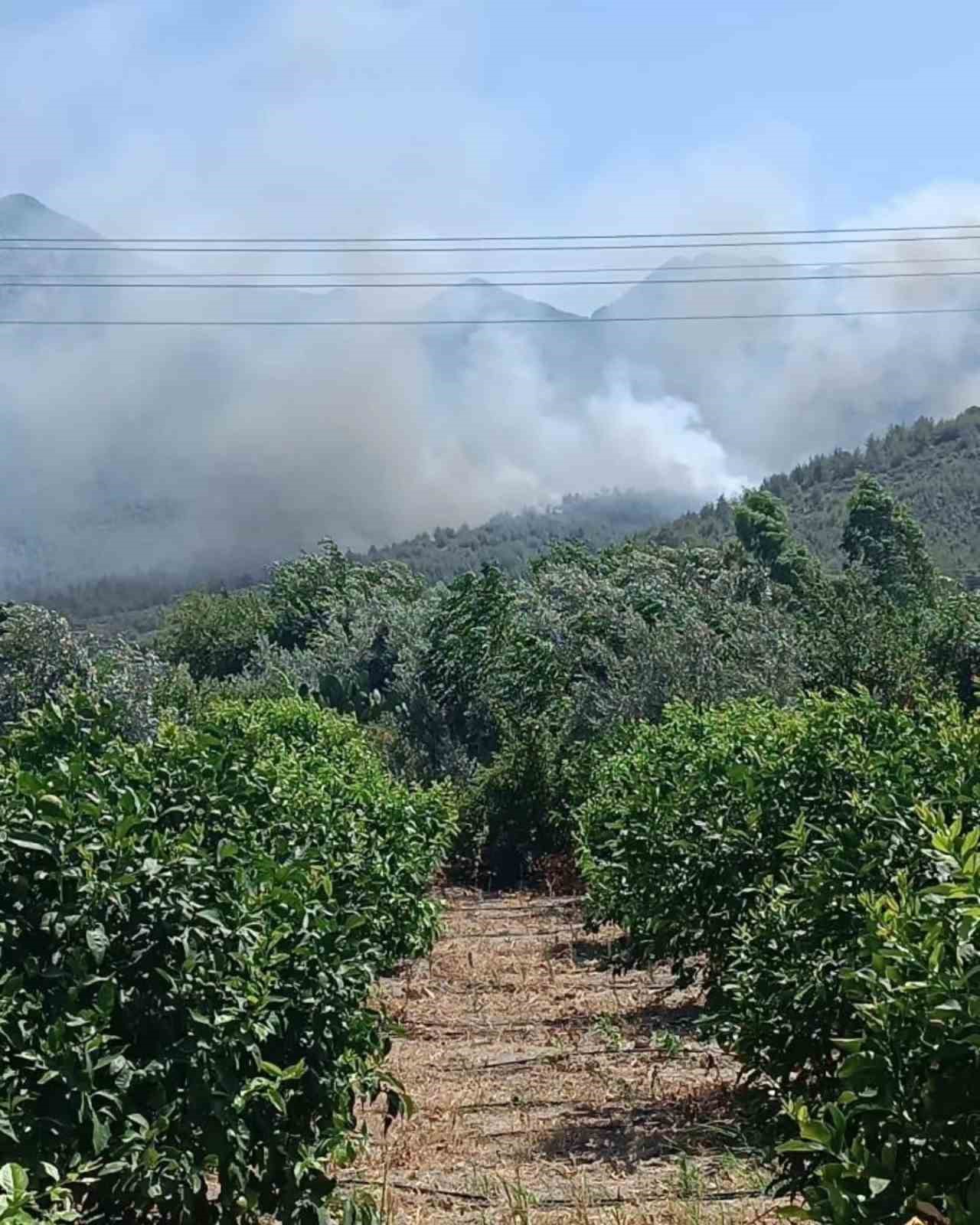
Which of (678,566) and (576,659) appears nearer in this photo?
(576,659)

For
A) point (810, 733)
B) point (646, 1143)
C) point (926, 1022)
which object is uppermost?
point (810, 733)

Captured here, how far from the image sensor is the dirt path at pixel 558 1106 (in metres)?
6.58

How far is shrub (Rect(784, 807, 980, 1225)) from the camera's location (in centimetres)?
273

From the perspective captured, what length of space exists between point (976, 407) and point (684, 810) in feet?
311

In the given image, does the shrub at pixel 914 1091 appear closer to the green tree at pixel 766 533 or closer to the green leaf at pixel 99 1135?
the green leaf at pixel 99 1135

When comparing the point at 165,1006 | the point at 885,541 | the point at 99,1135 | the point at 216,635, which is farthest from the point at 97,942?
the point at 885,541

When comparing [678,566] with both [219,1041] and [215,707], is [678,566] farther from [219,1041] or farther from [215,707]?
[219,1041]

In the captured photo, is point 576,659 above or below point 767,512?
below

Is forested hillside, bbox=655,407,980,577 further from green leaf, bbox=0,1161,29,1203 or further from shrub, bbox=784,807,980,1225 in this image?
green leaf, bbox=0,1161,29,1203

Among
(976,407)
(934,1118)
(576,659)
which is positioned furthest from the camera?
(976,407)

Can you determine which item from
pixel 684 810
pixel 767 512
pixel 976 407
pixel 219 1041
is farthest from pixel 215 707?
pixel 976 407

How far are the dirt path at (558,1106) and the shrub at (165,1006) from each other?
166 centimetres

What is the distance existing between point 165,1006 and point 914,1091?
2.17 m

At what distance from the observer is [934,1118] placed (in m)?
2.81
